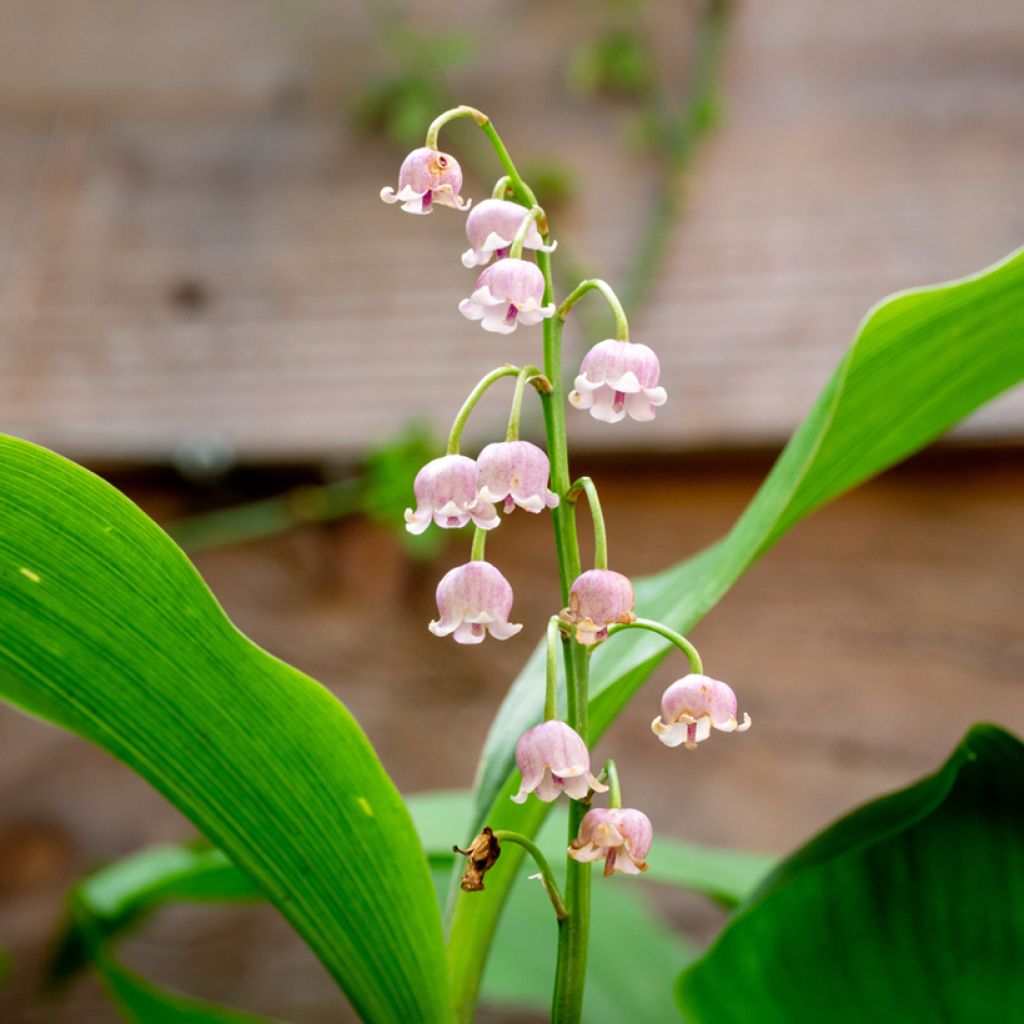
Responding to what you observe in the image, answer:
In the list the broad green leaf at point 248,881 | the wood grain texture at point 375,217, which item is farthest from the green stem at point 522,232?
the wood grain texture at point 375,217

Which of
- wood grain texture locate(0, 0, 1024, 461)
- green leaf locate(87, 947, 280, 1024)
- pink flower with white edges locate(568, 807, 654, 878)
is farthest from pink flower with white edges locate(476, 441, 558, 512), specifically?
wood grain texture locate(0, 0, 1024, 461)

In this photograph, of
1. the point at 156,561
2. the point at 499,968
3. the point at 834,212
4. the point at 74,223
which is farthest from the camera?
the point at 74,223

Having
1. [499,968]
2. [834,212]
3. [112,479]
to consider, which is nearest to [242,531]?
[112,479]

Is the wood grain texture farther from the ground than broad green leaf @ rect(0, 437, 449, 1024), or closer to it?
farther from the ground

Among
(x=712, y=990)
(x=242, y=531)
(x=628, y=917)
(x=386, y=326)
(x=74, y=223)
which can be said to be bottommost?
(x=712, y=990)

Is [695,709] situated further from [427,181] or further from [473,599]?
[427,181]

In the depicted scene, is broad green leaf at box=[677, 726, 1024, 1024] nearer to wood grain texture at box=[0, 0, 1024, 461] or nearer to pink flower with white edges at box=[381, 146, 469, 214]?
pink flower with white edges at box=[381, 146, 469, 214]

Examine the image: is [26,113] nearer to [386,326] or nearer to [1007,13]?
[386,326]

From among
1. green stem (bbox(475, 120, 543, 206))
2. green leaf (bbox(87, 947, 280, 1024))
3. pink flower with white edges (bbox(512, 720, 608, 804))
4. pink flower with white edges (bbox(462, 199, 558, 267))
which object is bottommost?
pink flower with white edges (bbox(512, 720, 608, 804))
